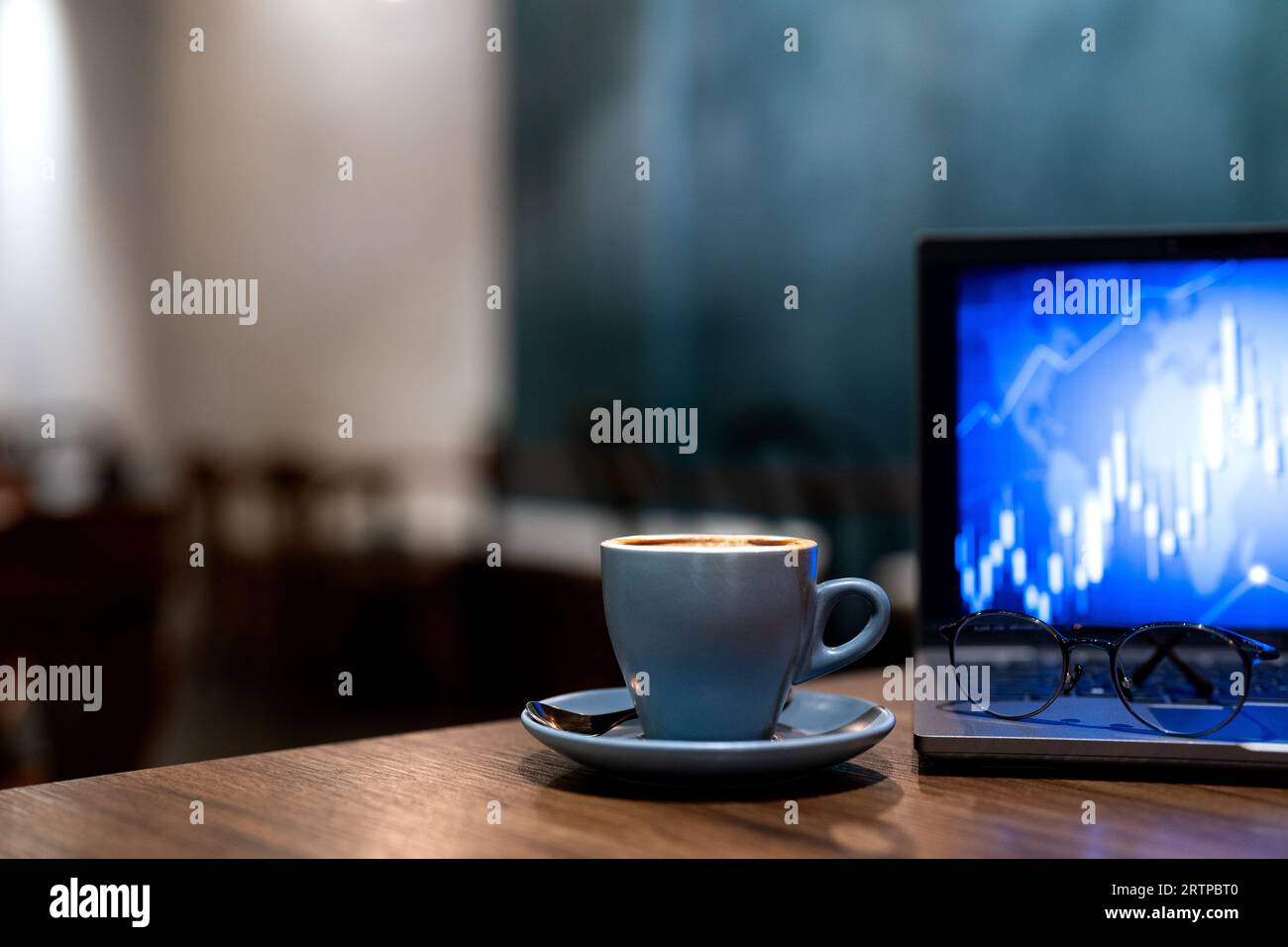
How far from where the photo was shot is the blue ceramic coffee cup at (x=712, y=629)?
507 millimetres

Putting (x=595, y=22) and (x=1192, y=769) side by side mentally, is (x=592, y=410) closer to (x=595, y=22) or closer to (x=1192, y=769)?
(x=595, y=22)

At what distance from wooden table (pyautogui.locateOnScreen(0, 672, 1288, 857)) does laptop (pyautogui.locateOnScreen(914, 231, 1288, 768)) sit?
5.4 inches

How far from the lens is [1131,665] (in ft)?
2.16

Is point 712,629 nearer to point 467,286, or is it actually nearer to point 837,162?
point 837,162

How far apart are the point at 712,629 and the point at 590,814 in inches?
3.7

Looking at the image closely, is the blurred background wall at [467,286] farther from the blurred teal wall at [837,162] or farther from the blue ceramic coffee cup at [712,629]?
the blue ceramic coffee cup at [712,629]

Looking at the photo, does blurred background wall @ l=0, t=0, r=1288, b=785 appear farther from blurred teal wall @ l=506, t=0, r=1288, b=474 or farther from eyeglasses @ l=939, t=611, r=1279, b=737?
eyeglasses @ l=939, t=611, r=1279, b=737

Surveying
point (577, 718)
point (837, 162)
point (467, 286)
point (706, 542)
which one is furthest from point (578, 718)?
point (467, 286)

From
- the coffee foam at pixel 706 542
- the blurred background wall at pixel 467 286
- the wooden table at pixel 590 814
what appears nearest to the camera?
the wooden table at pixel 590 814

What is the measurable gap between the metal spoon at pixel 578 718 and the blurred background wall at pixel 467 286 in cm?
153

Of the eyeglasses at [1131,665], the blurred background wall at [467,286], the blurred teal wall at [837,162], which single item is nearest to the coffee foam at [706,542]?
the eyeglasses at [1131,665]

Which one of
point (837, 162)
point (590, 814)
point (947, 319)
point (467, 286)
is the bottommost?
point (590, 814)
